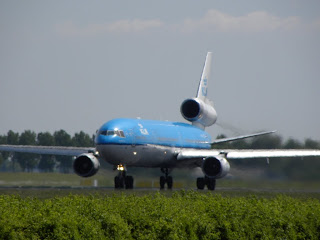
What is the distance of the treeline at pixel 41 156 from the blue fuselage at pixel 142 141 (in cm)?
848

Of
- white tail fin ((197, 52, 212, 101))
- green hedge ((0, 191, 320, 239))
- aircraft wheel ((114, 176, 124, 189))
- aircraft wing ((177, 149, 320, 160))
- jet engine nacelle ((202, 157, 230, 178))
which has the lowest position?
green hedge ((0, 191, 320, 239))

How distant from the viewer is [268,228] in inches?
709

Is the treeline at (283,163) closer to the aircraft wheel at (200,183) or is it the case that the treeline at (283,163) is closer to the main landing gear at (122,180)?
the aircraft wheel at (200,183)

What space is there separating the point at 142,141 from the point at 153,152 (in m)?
1.67

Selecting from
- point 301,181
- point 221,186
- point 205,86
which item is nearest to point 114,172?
point 221,186

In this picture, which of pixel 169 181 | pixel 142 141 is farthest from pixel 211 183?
pixel 142 141

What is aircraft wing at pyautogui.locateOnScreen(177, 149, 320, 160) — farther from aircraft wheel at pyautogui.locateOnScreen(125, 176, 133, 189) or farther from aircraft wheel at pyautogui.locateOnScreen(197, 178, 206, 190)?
aircraft wheel at pyautogui.locateOnScreen(125, 176, 133, 189)

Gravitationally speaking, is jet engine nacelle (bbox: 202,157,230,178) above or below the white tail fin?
below

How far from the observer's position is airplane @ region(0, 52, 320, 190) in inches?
1716

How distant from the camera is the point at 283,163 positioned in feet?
151

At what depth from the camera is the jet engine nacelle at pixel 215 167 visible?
45000 millimetres

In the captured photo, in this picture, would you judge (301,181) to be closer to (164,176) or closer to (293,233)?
(164,176)

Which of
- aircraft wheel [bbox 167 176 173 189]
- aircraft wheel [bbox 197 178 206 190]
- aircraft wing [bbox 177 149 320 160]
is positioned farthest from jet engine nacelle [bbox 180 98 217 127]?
aircraft wheel [bbox 197 178 206 190]

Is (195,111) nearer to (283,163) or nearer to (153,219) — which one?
(283,163)
